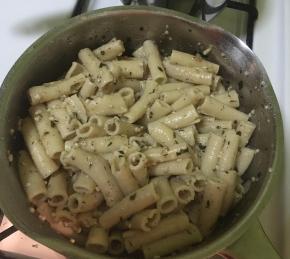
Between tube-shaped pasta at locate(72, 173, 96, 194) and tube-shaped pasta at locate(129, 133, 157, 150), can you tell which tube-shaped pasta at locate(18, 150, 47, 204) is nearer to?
tube-shaped pasta at locate(72, 173, 96, 194)

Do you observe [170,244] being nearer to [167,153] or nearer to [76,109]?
[167,153]

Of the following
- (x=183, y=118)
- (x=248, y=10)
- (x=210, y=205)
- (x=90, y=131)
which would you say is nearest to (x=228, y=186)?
(x=210, y=205)

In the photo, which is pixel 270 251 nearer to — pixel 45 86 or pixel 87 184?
pixel 87 184

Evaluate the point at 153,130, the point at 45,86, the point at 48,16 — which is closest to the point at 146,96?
the point at 153,130

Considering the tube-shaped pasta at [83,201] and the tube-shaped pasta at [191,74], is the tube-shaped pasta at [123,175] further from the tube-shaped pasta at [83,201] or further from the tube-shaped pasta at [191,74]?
the tube-shaped pasta at [191,74]

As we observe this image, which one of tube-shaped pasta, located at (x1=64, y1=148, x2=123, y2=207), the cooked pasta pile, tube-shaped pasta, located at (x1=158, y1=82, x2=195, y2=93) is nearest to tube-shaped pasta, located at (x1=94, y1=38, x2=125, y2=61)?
the cooked pasta pile
